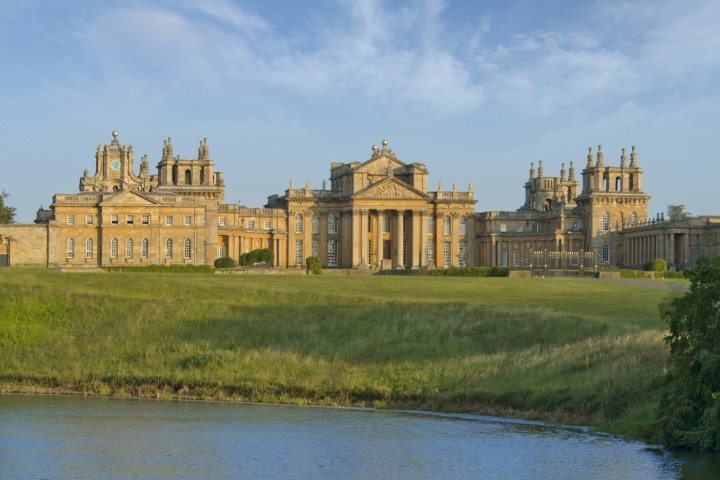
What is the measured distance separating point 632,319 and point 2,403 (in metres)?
24.2

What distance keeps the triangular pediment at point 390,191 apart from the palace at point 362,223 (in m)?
0.10

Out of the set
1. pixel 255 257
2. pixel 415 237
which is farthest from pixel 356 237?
pixel 255 257

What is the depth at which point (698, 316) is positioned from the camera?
29109mm

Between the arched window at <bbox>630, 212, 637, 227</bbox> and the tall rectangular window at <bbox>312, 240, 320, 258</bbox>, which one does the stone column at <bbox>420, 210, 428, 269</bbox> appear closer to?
the tall rectangular window at <bbox>312, 240, 320, 258</bbox>

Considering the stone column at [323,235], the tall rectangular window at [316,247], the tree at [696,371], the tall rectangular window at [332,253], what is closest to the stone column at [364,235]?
the tall rectangular window at [332,253]

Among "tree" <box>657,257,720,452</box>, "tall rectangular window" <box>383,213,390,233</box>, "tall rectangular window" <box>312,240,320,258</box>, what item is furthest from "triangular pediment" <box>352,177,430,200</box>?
"tree" <box>657,257,720,452</box>

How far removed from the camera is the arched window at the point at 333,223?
112 meters

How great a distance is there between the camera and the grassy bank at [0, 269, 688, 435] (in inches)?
1391

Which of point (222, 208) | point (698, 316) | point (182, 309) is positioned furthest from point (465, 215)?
point (698, 316)

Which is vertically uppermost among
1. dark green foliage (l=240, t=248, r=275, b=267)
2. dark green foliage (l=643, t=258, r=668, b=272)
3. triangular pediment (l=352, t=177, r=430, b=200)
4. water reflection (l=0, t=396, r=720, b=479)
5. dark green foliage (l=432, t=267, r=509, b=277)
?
triangular pediment (l=352, t=177, r=430, b=200)

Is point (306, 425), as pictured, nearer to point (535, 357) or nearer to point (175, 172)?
point (535, 357)

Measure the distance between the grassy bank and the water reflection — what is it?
2.05 m

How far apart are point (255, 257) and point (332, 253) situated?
1763cm

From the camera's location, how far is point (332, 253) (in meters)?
113
